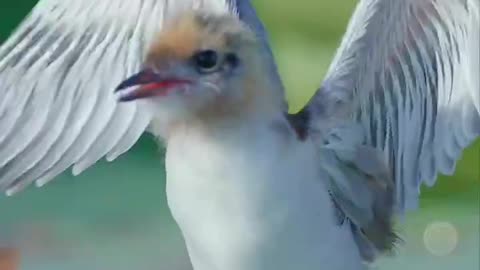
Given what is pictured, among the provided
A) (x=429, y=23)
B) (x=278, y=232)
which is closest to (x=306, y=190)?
(x=278, y=232)

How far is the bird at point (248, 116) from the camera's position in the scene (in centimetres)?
53

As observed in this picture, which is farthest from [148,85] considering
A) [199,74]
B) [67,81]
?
[67,81]

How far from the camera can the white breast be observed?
1.75 ft

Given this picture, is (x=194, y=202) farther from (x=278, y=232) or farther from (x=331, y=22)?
(x=331, y=22)

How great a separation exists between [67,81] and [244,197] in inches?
8.3

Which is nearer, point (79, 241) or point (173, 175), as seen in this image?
point (173, 175)

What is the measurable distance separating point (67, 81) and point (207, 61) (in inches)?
7.6

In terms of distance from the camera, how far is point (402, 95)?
63 centimetres

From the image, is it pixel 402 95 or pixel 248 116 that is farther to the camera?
pixel 402 95

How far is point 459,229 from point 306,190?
329 mm

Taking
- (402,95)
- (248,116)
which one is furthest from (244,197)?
(402,95)

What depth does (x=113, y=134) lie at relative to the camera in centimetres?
68

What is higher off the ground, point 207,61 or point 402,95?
point 207,61

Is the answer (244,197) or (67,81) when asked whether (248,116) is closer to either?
(244,197)
